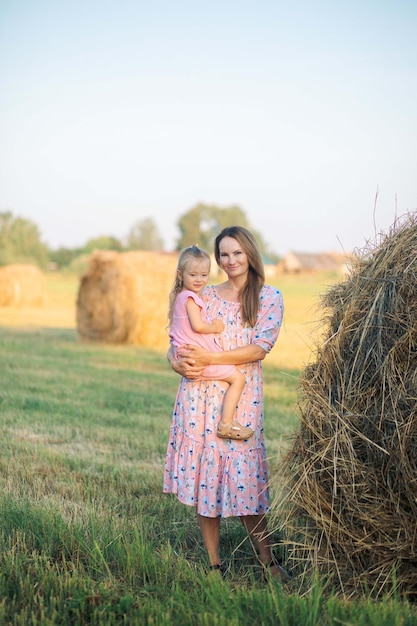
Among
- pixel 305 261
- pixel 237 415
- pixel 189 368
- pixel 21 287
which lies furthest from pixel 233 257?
pixel 305 261

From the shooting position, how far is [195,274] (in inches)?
171

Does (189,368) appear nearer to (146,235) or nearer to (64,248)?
(64,248)

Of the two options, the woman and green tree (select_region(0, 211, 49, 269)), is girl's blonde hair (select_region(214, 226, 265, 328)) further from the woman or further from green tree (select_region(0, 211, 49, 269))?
green tree (select_region(0, 211, 49, 269))

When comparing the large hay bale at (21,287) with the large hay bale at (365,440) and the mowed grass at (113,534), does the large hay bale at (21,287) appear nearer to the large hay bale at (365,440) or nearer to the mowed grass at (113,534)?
the mowed grass at (113,534)

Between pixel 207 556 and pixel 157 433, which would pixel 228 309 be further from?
pixel 157 433

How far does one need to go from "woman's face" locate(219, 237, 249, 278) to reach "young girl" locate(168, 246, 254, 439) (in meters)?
0.11

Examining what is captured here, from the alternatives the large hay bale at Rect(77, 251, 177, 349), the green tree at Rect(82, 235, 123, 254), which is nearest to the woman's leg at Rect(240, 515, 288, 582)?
the large hay bale at Rect(77, 251, 177, 349)

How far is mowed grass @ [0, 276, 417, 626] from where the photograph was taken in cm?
321

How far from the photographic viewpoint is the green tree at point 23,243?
75.7 metres

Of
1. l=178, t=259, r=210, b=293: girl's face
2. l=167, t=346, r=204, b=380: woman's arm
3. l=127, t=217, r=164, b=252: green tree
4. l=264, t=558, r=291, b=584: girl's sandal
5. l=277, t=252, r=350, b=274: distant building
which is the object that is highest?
l=127, t=217, r=164, b=252: green tree

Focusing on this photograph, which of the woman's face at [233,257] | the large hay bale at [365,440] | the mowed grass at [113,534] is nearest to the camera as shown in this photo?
the mowed grass at [113,534]

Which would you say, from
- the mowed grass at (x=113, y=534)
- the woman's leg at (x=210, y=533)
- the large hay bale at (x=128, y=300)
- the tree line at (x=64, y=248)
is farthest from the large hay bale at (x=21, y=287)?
the tree line at (x=64, y=248)

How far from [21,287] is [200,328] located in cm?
2534

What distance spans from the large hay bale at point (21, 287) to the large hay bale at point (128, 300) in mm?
11535
